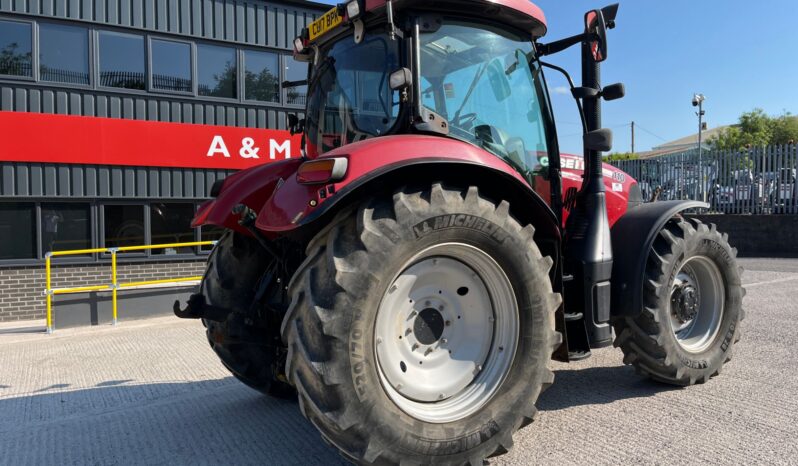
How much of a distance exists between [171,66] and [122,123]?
4.45 feet

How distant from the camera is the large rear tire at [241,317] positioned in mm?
3604

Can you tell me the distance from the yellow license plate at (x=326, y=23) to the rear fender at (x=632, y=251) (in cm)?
230

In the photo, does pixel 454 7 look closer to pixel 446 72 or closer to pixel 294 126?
pixel 446 72

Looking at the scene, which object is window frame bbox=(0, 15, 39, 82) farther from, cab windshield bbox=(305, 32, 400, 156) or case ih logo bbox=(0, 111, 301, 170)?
cab windshield bbox=(305, 32, 400, 156)

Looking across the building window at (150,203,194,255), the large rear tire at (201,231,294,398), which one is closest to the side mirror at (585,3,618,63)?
the large rear tire at (201,231,294,398)

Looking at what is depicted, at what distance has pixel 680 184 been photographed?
1695 cm

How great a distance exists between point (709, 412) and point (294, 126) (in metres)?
3.42

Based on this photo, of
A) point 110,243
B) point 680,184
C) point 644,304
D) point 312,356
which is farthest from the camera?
point 680,184

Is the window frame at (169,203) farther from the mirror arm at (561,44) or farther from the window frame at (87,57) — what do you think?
the mirror arm at (561,44)

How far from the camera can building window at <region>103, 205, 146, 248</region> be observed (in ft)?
31.2

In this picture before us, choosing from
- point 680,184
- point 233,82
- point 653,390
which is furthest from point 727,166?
point 653,390

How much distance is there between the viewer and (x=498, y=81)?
3.50 meters

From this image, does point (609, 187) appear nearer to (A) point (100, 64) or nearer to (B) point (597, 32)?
(B) point (597, 32)

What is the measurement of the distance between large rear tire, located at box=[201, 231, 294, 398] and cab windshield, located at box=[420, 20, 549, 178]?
1674 mm
